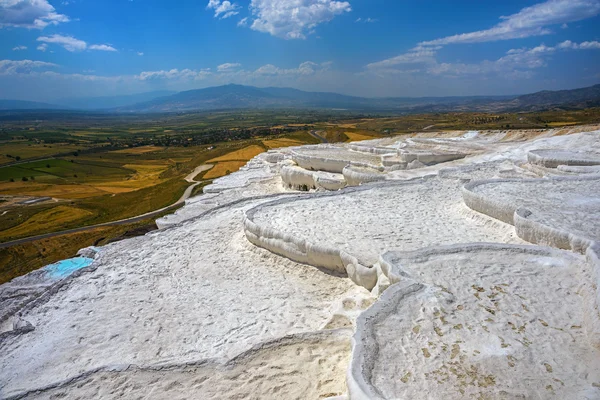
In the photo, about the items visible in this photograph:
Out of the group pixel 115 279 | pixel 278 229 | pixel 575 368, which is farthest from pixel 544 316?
pixel 115 279

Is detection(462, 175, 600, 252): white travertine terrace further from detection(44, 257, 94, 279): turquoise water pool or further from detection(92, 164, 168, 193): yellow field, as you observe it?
detection(92, 164, 168, 193): yellow field

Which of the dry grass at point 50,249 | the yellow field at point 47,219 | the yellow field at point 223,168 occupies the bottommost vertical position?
the yellow field at point 47,219

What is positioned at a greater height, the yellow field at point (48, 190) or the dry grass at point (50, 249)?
the dry grass at point (50, 249)

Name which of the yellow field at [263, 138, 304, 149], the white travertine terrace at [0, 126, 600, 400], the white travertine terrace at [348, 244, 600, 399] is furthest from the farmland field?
the white travertine terrace at [348, 244, 600, 399]

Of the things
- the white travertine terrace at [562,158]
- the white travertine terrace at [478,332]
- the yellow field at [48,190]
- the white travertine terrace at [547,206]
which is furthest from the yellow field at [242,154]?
the white travertine terrace at [478,332]

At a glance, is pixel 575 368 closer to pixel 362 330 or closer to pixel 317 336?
pixel 362 330

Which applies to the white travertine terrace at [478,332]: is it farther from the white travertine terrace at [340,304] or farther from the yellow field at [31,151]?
the yellow field at [31,151]

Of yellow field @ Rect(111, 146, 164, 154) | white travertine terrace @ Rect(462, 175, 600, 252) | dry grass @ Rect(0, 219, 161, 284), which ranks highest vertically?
white travertine terrace @ Rect(462, 175, 600, 252)
